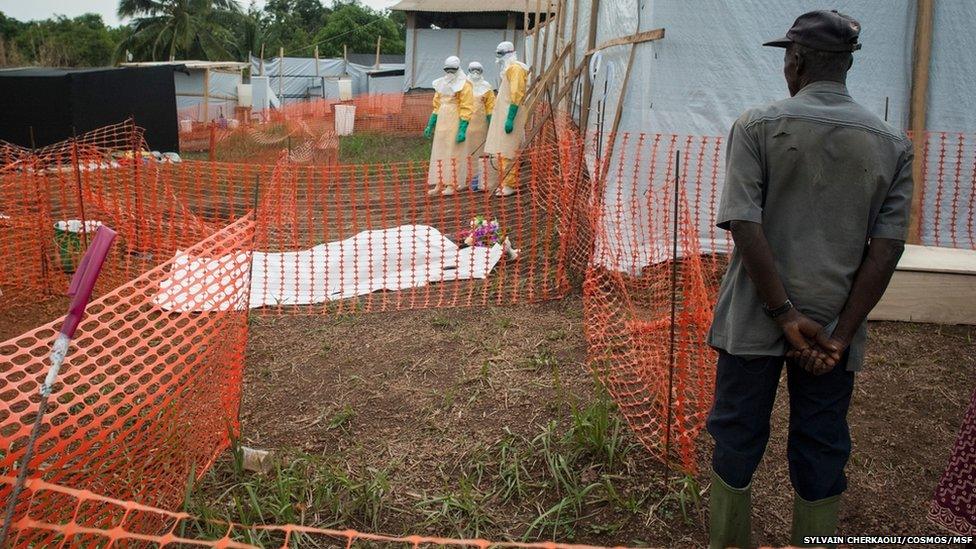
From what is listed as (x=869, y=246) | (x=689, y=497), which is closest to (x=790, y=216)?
(x=869, y=246)

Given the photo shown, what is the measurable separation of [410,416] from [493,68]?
22942mm

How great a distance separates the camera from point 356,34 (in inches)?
1951

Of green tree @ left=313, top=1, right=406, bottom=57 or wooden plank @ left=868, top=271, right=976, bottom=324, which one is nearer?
wooden plank @ left=868, top=271, right=976, bottom=324

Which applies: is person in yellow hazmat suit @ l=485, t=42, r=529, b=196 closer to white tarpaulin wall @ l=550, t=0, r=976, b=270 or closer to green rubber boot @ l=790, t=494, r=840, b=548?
white tarpaulin wall @ l=550, t=0, r=976, b=270

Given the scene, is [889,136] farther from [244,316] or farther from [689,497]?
[244,316]

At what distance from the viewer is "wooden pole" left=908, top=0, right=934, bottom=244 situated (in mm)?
6258

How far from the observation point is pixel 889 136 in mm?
2205

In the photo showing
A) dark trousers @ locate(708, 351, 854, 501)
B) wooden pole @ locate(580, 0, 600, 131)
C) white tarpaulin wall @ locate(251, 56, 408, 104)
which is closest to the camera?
dark trousers @ locate(708, 351, 854, 501)

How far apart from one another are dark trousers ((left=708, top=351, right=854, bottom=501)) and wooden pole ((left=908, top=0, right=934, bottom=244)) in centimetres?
452

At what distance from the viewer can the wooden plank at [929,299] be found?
4.99 meters

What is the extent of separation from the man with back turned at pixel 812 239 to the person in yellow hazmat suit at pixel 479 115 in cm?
892

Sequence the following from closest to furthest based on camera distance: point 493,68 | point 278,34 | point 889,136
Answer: point 889,136, point 493,68, point 278,34

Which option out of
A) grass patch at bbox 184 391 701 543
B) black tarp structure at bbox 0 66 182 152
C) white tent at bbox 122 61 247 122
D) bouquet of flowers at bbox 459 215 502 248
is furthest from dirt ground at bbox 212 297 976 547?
white tent at bbox 122 61 247 122

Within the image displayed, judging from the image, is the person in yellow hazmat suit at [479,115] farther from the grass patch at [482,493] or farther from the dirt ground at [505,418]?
the grass patch at [482,493]
